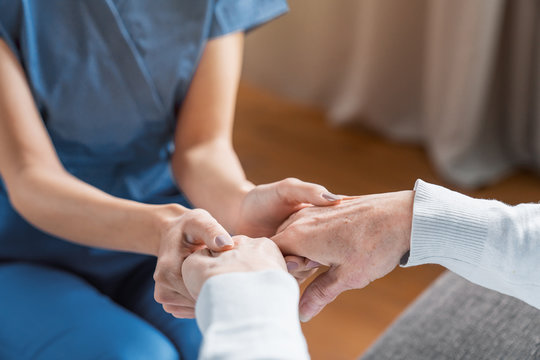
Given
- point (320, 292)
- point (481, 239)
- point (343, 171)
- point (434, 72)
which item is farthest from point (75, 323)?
point (434, 72)

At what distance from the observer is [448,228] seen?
34.8 inches

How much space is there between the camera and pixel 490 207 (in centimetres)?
89

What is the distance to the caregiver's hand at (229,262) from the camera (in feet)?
2.68

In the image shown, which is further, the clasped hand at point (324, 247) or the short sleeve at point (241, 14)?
the short sleeve at point (241, 14)

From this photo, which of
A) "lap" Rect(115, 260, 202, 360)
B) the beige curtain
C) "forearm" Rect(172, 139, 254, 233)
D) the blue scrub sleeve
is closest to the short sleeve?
"forearm" Rect(172, 139, 254, 233)

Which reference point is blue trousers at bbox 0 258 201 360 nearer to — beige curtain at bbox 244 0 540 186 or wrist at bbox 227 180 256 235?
wrist at bbox 227 180 256 235

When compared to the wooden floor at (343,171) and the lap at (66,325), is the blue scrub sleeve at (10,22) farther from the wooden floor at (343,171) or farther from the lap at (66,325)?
the wooden floor at (343,171)

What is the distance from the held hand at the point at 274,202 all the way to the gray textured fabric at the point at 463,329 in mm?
234

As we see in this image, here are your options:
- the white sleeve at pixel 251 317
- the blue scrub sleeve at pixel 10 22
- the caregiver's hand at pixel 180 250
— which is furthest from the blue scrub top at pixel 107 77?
the white sleeve at pixel 251 317

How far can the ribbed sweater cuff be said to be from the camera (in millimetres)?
876

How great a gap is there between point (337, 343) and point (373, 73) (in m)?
1.20

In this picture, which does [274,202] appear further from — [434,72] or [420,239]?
[434,72]

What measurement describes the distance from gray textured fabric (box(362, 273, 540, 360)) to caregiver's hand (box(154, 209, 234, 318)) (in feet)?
0.98

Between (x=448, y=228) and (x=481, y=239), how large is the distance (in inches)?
1.7
